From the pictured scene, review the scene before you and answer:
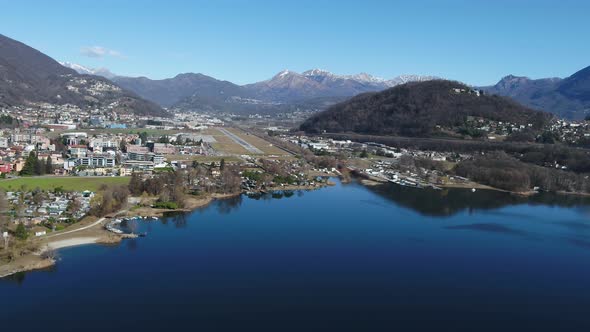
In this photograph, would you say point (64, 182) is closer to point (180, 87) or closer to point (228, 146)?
point (228, 146)

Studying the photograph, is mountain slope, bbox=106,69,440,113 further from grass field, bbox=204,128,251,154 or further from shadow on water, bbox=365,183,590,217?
shadow on water, bbox=365,183,590,217

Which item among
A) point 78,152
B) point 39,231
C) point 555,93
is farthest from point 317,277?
point 555,93

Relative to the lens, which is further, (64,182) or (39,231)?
(64,182)

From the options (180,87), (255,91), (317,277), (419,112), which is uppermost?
(255,91)

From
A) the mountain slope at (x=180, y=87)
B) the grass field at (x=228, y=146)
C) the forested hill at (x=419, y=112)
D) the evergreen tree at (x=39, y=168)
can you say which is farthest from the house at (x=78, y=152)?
the mountain slope at (x=180, y=87)

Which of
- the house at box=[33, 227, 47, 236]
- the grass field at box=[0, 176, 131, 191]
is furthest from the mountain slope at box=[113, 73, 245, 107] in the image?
the house at box=[33, 227, 47, 236]

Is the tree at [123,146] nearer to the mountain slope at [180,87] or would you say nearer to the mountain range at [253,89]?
the mountain range at [253,89]
